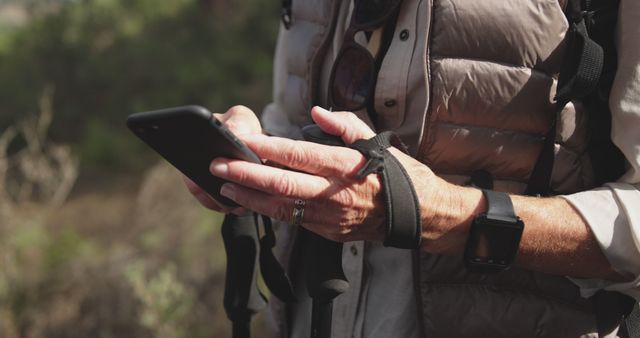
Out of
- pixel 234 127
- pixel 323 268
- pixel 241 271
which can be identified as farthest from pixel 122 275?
pixel 323 268

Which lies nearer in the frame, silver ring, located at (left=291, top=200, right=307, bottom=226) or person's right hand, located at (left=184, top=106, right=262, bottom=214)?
silver ring, located at (left=291, top=200, right=307, bottom=226)

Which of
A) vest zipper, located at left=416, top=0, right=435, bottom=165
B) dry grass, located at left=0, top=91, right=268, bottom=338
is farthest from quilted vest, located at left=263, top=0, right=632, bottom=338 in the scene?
dry grass, located at left=0, top=91, right=268, bottom=338

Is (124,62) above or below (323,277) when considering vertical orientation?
below

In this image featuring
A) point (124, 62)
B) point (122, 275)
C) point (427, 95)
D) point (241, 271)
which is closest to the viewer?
point (427, 95)

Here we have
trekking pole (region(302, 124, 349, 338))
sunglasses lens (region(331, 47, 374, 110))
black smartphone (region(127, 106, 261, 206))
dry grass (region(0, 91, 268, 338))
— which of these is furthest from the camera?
dry grass (region(0, 91, 268, 338))

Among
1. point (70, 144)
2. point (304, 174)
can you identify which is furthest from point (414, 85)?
point (70, 144)

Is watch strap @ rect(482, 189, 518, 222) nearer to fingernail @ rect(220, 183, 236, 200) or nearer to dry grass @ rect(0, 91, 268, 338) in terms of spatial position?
fingernail @ rect(220, 183, 236, 200)

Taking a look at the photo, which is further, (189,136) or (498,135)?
(498,135)

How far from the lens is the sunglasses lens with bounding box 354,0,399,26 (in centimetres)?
140

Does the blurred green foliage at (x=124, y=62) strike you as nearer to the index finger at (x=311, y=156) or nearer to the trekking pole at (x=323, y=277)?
the trekking pole at (x=323, y=277)

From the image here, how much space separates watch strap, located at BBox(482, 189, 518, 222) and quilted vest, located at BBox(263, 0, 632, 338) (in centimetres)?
10

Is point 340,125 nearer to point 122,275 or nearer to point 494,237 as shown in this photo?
point 494,237

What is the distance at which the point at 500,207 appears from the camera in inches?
48.7

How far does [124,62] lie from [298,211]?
1018cm
